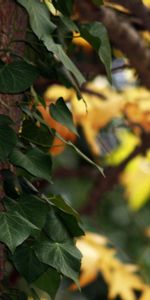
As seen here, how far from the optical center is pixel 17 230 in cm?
72

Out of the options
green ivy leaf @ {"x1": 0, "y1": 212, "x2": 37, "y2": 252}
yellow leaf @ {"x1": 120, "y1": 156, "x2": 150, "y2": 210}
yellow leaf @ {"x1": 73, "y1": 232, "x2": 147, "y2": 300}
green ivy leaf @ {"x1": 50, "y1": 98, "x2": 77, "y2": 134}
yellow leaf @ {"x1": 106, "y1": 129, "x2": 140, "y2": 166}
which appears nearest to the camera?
green ivy leaf @ {"x1": 0, "y1": 212, "x2": 37, "y2": 252}

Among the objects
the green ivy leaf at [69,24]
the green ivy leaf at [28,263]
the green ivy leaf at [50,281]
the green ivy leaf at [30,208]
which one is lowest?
the green ivy leaf at [50,281]

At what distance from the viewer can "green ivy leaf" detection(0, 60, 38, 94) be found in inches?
30.0

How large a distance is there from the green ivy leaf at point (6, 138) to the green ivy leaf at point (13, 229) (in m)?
0.06

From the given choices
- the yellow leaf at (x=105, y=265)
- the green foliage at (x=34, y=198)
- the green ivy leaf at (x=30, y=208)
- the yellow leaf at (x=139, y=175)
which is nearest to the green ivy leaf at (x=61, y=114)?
the green foliage at (x=34, y=198)

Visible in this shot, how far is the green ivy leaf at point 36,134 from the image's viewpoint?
A: 833 millimetres

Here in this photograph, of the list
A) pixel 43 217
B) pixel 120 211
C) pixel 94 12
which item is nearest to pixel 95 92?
pixel 94 12

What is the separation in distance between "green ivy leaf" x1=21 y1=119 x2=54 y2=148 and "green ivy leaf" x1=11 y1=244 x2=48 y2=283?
5.4 inches

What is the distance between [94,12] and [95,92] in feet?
0.94

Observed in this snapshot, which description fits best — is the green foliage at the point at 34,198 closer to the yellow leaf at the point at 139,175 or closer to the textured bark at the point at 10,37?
the textured bark at the point at 10,37

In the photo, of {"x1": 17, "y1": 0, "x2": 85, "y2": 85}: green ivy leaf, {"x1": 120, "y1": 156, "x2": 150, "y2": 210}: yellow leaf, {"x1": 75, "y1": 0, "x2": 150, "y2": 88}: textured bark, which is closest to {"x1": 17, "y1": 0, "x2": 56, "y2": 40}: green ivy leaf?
{"x1": 17, "y1": 0, "x2": 85, "y2": 85}: green ivy leaf

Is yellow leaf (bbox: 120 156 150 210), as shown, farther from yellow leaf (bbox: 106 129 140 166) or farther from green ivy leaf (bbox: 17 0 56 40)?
green ivy leaf (bbox: 17 0 56 40)

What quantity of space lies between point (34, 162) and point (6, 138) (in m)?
0.05

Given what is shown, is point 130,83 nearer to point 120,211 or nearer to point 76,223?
point 120,211
